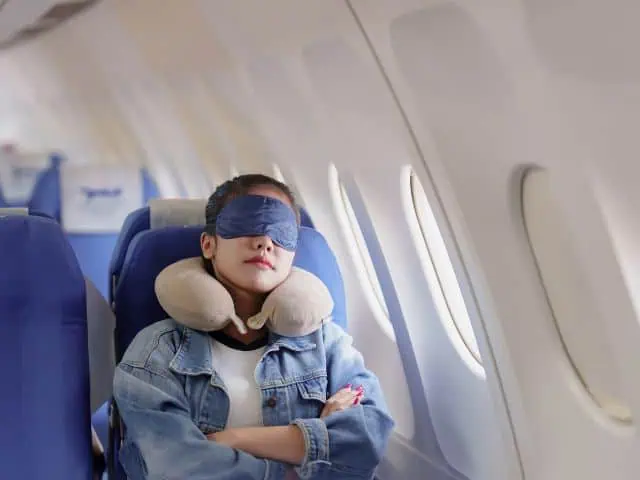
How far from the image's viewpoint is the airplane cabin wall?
1.87 m

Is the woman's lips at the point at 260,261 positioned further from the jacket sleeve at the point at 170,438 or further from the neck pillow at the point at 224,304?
the jacket sleeve at the point at 170,438

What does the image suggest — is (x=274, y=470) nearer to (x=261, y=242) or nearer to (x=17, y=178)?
(x=261, y=242)

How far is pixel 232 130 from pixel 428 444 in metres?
2.52

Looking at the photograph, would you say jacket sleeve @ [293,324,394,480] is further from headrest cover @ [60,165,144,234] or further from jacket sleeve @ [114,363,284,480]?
headrest cover @ [60,165,144,234]

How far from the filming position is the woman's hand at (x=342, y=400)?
2553 mm

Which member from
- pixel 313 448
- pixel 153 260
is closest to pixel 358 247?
pixel 153 260

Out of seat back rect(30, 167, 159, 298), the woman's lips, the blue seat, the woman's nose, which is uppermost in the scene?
the blue seat

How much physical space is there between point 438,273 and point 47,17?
370 centimetres

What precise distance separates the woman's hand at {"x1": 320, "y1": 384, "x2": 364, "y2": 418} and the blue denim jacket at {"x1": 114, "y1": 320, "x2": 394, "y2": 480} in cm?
3

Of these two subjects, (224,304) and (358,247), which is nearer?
(224,304)

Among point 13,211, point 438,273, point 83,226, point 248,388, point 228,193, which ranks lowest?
point 248,388

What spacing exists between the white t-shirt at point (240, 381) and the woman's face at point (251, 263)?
0.19 m

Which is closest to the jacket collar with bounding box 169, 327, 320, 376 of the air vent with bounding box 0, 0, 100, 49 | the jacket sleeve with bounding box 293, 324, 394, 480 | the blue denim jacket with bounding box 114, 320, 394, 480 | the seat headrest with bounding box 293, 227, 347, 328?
the blue denim jacket with bounding box 114, 320, 394, 480

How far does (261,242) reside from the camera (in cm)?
262
